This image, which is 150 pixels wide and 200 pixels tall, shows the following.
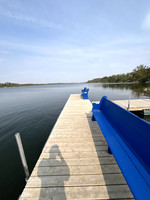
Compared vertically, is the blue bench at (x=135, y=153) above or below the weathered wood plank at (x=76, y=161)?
above

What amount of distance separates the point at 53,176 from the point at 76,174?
54 centimetres

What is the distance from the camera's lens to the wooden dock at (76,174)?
167cm

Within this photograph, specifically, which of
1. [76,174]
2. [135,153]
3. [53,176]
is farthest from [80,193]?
[135,153]

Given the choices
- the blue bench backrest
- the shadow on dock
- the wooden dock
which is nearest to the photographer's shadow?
the wooden dock

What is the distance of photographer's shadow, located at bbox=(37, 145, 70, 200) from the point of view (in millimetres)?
1677

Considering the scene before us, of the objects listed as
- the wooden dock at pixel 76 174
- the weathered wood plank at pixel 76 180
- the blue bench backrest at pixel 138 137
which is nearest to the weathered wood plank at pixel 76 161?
the wooden dock at pixel 76 174

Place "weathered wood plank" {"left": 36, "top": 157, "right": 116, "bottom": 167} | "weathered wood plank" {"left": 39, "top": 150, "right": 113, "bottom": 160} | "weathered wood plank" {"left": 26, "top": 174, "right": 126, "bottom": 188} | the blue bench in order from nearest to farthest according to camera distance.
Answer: the blue bench, "weathered wood plank" {"left": 26, "top": 174, "right": 126, "bottom": 188}, "weathered wood plank" {"left": 36, "top": 157, "right": 116, "bottom": 167}, "weathered wood plank" {"left": 39, "top": 150, "right": 113, "bottom": 160}

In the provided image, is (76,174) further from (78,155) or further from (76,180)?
(78,155)

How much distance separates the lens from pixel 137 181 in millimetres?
1271

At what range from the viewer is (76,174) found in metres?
2.01

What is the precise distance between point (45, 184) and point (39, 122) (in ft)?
20.0

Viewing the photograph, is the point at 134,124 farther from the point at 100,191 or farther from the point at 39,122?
the point at 39,122

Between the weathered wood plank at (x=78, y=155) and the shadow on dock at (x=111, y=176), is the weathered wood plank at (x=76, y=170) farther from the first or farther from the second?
the weathered wood plank at (x=78, y=155)

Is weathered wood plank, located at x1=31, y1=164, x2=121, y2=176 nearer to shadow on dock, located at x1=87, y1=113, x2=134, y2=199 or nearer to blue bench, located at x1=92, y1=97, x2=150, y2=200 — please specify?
shadow on dock, located at x1=87, y1=113, x2=134, y2=199
